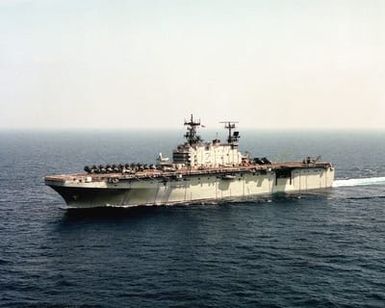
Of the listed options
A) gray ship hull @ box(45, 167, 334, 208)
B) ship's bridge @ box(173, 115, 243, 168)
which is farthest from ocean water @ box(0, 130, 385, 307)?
ship's bridge @ box(173, 115, 243, 168)

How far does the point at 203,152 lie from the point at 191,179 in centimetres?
701

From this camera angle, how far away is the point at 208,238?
48.1 meters

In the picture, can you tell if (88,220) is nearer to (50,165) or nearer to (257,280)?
(257,280)

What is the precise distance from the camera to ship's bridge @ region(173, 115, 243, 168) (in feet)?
231

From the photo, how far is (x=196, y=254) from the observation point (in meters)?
42.7

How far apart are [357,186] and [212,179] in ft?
82.5

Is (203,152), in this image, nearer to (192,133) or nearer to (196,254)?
(192,133)

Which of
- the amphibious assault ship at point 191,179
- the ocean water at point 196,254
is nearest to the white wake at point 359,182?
the amphibious assault ship at point 191,179

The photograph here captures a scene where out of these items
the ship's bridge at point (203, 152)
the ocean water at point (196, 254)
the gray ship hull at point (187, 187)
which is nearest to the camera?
the ocean water at point (196, 254)

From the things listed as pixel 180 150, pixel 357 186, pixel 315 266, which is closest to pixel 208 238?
pixel 315 266

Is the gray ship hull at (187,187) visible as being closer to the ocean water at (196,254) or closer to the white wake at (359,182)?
the ocean water at (196,254)

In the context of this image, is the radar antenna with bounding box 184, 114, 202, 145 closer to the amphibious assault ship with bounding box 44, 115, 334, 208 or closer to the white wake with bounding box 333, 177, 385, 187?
the amphibious assault ship with bounding box 44, 115, 334, 208

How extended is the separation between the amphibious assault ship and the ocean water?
247 centimetres

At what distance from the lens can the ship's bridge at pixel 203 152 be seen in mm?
70375
